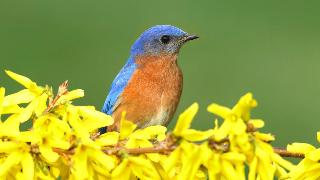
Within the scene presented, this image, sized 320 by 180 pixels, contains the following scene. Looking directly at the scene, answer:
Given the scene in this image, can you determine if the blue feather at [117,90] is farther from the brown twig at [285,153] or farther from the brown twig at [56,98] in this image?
the brown twig at [285,153]

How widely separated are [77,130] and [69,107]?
0.16 meters

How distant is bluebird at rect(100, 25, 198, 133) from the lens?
420 centimetres

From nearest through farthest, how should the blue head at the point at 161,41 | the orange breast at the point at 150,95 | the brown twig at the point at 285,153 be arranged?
the brown twig at the point at 285,153
the orange breast at the point at 150,95
the blue head at the point at 161,41

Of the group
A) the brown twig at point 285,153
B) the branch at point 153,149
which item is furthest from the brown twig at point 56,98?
the brown twig at point 285,153

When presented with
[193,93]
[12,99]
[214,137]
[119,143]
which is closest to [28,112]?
[12,99]

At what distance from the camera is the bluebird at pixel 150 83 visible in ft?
13.8

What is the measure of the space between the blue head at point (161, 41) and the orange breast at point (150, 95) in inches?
3.7

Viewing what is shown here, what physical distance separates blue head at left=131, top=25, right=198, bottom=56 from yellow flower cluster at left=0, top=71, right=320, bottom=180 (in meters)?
1.81

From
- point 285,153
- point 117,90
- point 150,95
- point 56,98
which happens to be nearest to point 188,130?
point 285,153

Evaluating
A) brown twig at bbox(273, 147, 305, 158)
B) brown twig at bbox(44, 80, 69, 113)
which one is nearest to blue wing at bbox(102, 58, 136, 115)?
brown twig at bbox(44, 80, 69, 113)

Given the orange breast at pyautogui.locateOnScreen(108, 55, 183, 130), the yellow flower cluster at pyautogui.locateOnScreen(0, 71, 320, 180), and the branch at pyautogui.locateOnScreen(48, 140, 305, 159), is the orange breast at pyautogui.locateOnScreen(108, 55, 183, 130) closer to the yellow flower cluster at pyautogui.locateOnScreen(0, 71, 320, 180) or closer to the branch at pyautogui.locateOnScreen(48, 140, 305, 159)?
the yellow flower cluster at pyautogui.locateOnScreen(0, 71, 320, 180)

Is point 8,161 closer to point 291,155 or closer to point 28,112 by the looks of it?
point 28,112

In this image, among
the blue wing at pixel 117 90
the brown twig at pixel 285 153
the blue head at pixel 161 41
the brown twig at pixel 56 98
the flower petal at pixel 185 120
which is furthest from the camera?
the blue head at pixel 161 41

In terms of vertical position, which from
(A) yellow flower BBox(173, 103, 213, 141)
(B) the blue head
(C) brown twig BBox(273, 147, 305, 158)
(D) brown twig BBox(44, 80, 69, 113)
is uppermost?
(A) yellow flower BBox(173, 103, 213, 141)
